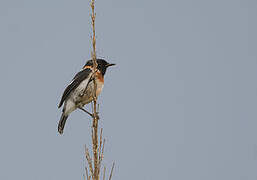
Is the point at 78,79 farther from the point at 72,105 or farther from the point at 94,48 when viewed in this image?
the point at 94,48

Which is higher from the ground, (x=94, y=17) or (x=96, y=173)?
(x=94, y=17)

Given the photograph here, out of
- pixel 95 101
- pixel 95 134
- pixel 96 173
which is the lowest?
pixel 96 173

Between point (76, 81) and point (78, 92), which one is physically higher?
point (76, 81)

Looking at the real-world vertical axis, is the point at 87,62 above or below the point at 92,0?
above

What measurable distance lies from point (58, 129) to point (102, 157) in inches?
164

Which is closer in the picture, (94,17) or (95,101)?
(94,17)

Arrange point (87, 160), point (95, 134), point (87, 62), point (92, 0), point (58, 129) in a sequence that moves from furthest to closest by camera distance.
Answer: point (87, 62)
point (58, 129)
point (92, 0)
point (95, 134)
point (87, 160)

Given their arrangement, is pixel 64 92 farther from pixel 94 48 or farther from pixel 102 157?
pixel 102 157

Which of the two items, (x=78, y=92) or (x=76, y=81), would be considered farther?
(x=76, y=81)

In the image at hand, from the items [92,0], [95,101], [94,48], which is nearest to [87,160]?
[95,101]

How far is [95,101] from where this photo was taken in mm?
4082

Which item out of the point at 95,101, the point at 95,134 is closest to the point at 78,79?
the point at 95,101

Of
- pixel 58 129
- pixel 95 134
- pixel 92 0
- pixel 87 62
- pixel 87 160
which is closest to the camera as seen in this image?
pixel 87 160

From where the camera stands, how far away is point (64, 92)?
24.9 feet
